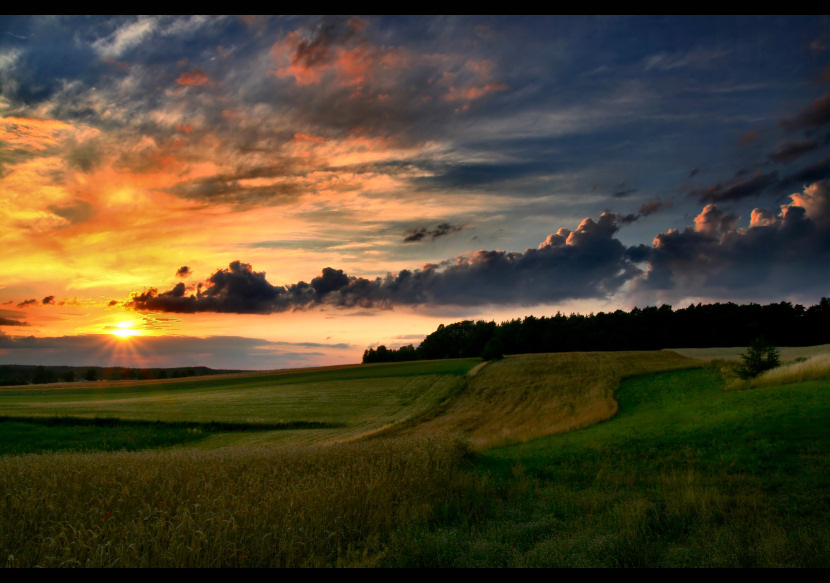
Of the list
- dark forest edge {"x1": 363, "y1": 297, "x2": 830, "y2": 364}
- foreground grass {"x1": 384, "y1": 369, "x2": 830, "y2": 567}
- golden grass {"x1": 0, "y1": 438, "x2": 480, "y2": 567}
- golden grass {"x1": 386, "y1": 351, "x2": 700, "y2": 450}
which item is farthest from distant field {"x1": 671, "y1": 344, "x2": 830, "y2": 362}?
golden grass {"x1": 0, "y1": 438, "x2": 480, "y2": 567}

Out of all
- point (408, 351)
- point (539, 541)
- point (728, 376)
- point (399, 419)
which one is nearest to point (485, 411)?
point (399, 419)

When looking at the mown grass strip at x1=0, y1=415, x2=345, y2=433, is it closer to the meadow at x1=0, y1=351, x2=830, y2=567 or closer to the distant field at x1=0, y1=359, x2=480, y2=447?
the distant field at x1=0, y1=359, x2=480, y2=447

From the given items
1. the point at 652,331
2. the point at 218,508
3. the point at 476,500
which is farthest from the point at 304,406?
the point at 652,331

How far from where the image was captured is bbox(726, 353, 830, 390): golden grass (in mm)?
24856

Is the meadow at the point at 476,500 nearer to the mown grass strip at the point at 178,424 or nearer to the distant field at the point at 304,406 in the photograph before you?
the distant field at the point at 304,406

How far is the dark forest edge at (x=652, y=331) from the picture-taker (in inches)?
3159

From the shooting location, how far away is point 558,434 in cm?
2180

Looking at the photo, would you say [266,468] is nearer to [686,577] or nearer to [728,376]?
[686,577]

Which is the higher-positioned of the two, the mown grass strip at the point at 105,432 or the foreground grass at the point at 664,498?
the foreground grass at the point at 664,498

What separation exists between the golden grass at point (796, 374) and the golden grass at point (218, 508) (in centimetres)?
2363

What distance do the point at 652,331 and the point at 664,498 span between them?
90.3 m

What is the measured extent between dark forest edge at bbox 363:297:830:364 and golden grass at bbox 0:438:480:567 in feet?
199

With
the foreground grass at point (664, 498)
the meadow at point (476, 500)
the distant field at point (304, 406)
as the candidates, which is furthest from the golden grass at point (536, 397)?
the foreground grass at point (664, 498)

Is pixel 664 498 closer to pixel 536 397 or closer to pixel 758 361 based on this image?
pixel 758 361
